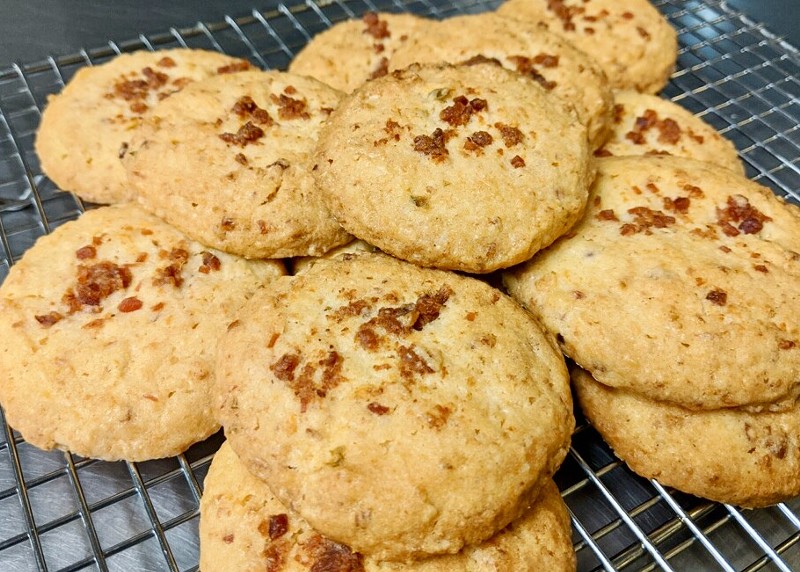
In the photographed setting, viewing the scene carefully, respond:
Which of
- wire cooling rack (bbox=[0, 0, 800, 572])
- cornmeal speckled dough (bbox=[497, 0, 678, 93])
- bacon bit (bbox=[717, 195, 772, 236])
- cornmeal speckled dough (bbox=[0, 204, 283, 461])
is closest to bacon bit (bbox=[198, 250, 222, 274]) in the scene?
cornmeal speckled dough (bbox=[0, 204, 283, 461])

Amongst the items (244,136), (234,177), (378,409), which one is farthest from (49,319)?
(378,409)

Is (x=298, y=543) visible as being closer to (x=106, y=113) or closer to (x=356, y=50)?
(x=106, y=113)

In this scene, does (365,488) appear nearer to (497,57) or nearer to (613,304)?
(613,304)

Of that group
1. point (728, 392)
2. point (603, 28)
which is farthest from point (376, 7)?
point (728, 392)

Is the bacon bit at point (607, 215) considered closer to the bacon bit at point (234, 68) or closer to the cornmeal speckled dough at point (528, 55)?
the cornmeal speckled dough at point (528, 55)

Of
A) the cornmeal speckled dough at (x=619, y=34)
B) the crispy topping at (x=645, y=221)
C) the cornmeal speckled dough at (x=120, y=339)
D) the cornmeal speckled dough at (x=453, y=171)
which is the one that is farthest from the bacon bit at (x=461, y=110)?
the cornmeal speckled dough at (x=619, y=34)

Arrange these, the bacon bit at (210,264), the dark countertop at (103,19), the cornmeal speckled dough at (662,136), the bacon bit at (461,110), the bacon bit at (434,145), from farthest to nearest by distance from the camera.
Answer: the dark countertop at (103,19)
the cornmeal speckled dough at (662,136)
the bacon bit at (210,264)
the bacon bit at (461,110)
the bacon bit at (434,145)

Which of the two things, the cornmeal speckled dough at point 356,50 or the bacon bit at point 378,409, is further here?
the cornmeal speckled dough at point 356,50

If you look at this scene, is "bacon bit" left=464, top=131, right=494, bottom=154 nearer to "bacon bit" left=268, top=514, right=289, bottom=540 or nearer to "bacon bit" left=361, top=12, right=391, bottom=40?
"bacon bit" left=268, top=514, right=289, bottom=540
